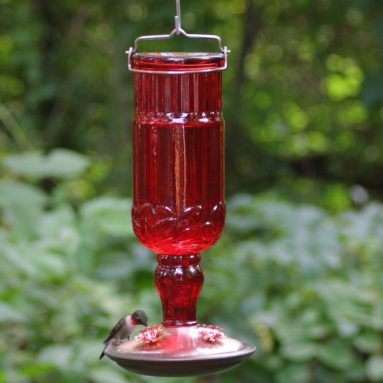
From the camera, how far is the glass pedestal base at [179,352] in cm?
175

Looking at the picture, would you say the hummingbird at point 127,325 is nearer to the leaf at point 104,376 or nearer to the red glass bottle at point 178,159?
the red glass bottle at point 178,159

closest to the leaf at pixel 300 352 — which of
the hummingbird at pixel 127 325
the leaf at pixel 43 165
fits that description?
the leaf at pixel 43 165

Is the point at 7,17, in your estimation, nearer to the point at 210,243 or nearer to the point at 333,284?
the point at 333,284

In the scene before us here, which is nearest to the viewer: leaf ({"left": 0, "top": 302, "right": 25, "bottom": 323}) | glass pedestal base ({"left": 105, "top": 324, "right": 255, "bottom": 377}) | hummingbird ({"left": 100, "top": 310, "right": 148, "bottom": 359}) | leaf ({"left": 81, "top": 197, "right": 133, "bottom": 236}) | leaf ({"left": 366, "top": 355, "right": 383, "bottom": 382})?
glass pedestal base ({"left": 105, "top": 324, "right": 255, "bottom": 377})

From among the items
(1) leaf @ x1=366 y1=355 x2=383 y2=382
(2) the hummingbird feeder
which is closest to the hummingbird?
(2) the hummingbird feeder

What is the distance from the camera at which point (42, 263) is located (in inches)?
146

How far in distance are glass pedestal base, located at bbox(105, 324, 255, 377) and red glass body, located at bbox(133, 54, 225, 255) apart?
0.16m

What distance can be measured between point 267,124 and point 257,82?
0.98 feet

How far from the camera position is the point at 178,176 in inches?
75.3

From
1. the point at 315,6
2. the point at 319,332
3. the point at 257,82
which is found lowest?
the point at 319,332

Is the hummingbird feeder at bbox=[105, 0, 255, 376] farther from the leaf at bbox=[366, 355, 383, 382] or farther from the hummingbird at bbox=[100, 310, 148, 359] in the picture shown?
the leaf at bbox=[366, 355, 383, 382]

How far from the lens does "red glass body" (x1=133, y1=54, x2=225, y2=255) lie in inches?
75.1

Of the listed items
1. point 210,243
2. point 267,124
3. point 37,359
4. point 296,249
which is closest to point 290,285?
point 296,249

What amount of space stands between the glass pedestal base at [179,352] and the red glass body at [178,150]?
16cm
